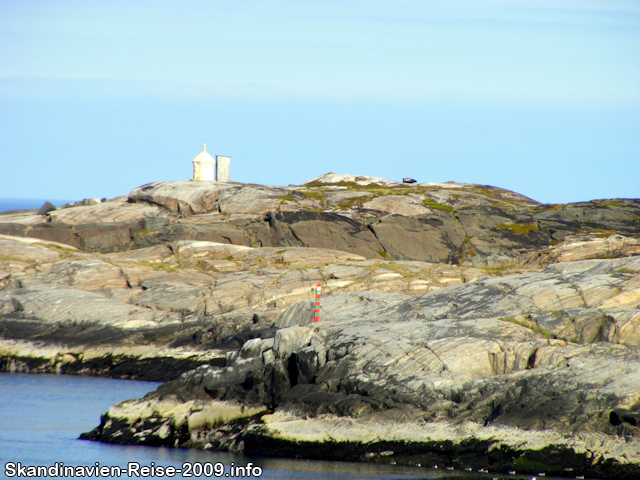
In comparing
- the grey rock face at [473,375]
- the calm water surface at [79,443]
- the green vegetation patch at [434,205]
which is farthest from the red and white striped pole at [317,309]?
the green vegetation patch at [434,205]

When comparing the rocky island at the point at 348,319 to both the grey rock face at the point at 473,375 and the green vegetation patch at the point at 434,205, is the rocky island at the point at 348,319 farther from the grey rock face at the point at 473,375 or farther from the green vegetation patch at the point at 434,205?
the green vegetation patch at the point at 434,205

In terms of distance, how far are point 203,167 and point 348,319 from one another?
133ft

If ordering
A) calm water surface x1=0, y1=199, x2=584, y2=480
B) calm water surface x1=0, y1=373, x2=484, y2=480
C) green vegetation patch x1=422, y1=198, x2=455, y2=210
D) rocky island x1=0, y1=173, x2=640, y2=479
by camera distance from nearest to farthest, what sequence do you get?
calm water surface x1=0, y1=199, x2=584, y2=480
calm water surface x1=0, y1=373, x2=484, y2=480
rocky island x1=0, y1=173, x2=640, y2=479
green vegetation patch x1=422, y1=198, x2=455, y2=210

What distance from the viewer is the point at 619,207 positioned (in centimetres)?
6338

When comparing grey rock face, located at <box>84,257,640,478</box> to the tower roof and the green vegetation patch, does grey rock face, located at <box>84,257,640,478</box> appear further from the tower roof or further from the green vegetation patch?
the tower roof

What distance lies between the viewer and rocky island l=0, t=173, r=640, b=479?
74.0ft

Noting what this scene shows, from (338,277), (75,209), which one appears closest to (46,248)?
(75,209)

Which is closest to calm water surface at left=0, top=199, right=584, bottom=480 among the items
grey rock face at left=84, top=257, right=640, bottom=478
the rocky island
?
the rocky island

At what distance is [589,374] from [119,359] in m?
26.5

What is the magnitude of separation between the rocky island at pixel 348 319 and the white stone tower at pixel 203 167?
11.9 ft

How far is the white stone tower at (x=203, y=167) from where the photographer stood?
2665 inches

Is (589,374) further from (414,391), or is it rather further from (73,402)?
(73,402)

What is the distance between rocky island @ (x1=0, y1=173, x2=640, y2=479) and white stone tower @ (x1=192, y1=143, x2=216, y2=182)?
3.62m

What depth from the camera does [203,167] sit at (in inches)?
2665
